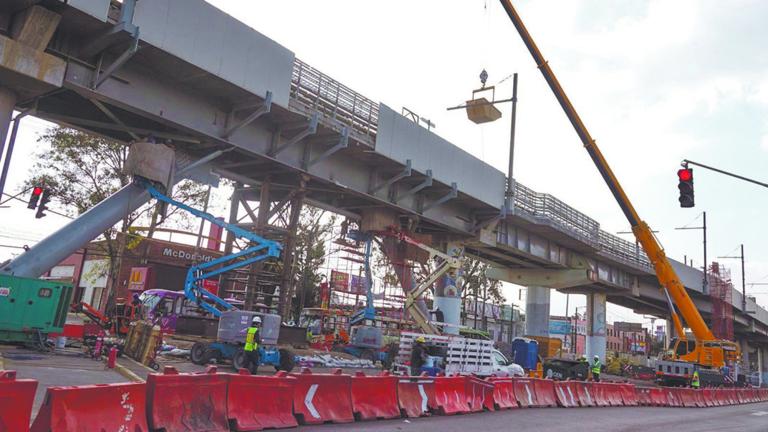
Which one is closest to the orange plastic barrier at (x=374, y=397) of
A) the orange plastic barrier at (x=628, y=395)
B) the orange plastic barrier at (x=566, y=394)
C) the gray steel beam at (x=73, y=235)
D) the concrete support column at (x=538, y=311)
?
the orange plastic barrier at (x=566, y=394)

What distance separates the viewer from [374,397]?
34.4 feet

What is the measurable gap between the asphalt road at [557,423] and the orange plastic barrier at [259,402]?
43cm

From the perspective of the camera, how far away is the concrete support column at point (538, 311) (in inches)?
1624

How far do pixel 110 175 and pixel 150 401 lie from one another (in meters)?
24.2

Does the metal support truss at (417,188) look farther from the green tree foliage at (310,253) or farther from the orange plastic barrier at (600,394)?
the green tree foliage at (310,253)

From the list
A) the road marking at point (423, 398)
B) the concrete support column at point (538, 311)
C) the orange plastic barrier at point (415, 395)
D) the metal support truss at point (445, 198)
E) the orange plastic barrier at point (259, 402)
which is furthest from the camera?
the concrete support column at point (538, 311)

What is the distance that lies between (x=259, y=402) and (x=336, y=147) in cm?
1302

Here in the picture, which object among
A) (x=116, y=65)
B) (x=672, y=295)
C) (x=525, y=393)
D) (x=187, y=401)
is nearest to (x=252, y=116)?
(x=116, y=65)

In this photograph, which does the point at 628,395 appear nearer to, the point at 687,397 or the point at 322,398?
the point at 687,397

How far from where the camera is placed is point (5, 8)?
43.8ft

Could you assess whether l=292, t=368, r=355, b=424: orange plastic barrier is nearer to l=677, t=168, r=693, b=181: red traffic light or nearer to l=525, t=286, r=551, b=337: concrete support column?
l=677, t=168, r=693, b=181: red traffic light

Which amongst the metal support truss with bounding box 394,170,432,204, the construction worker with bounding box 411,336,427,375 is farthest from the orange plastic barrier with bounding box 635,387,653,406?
the metal support truss with bounding box 394,170,432,204

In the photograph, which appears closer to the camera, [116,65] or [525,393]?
[116,65]

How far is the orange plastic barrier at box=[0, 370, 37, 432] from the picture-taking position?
514 centimetres
